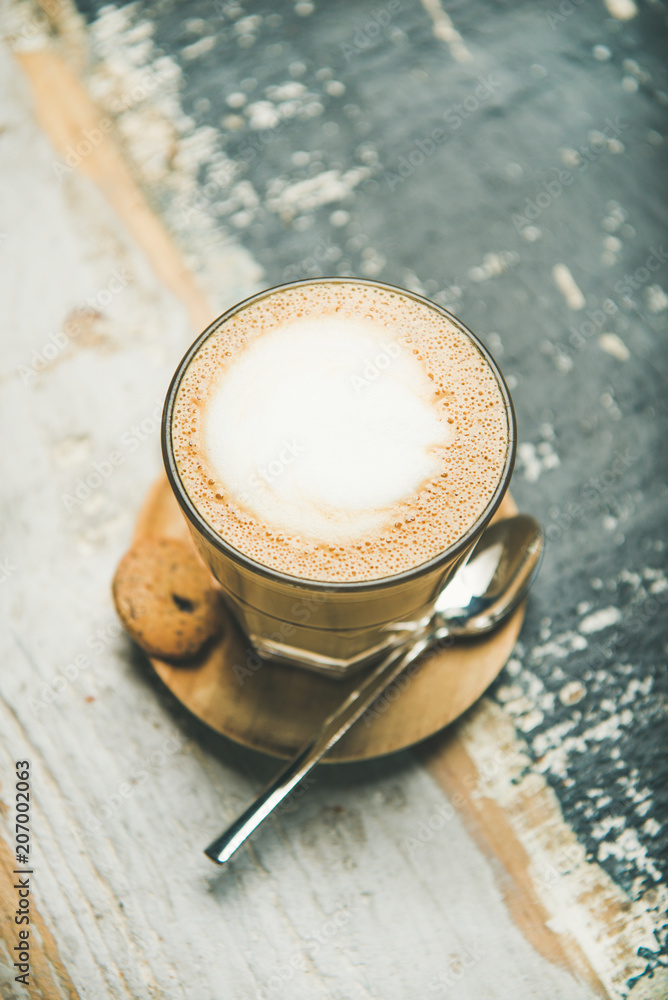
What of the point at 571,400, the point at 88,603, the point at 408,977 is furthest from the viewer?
the point at 571,400

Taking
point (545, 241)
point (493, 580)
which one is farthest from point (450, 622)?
point (545, 241)

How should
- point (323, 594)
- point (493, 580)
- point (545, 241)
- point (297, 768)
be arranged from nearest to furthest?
point (323, 594) → point (297, 768) → point (493, 580) → point (545, 241)

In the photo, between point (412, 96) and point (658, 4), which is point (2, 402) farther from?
point (658, 4)

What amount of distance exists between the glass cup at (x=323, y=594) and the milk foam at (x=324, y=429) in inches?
1.8

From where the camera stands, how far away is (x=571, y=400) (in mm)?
1099

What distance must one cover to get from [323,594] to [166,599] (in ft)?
0.92

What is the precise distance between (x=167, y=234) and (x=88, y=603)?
564 mm

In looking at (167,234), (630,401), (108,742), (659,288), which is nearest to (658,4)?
(659,288)

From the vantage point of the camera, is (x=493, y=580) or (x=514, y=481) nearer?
(x=493, y=580)

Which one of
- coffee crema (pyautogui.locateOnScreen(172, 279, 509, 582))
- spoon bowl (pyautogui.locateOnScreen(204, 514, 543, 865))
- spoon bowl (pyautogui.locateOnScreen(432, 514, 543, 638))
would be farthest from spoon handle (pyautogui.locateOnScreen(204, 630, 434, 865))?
coffee crema (pyautogui.locateOnScreen(172, 279, 509, 582))

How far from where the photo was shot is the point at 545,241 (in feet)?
3.87

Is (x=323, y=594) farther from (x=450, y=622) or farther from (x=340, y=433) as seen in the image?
Result: (x=450, y=622)

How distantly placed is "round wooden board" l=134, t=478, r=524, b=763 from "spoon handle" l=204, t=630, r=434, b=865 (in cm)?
2

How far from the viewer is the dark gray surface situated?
96 cm
